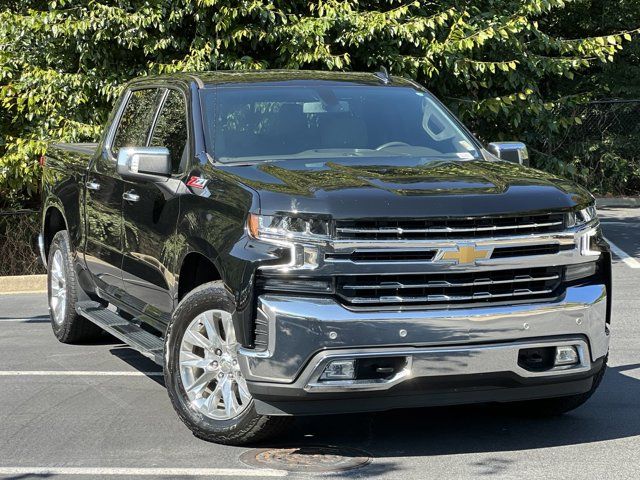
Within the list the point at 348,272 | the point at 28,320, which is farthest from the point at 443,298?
the point at 28,320

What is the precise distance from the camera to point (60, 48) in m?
14.5

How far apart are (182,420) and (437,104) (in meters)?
2.82

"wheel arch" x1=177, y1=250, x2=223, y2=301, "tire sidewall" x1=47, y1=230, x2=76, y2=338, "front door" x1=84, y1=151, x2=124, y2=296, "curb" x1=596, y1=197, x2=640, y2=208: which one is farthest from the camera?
"curb" x1=596, y1=197, x2=640, y2=208

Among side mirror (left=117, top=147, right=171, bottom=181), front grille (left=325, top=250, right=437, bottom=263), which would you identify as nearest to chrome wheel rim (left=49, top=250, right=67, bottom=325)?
side mirror (left=117, top=147, right=171, bottom=181)

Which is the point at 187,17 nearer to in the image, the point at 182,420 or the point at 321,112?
the point at 321,112

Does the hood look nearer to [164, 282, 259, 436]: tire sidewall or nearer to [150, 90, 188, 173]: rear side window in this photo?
[164, 282, 259, 436]: tire sidewall

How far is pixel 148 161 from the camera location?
7.13 metres

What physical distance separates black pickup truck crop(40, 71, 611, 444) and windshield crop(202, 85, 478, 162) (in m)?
0.02

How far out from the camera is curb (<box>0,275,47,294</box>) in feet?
45.2

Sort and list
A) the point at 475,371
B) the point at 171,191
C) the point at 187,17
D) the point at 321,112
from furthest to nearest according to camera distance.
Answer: the point at 187,17 < the point at 321,112 < the point at 171,191 < the point at 475,371

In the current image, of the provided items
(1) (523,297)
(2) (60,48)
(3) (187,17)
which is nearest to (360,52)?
(3) (187,17)

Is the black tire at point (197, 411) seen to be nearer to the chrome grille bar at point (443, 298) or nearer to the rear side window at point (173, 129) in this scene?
the chrome grille bar at point (443, 298)

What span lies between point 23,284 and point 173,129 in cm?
659

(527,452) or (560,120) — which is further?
(560,120)
